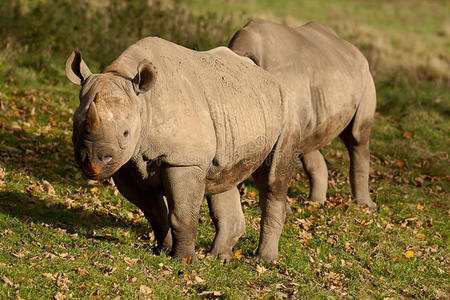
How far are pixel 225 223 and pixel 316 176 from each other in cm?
346

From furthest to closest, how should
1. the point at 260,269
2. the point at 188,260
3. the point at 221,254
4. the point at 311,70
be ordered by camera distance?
the point at 311,70
the point at 221,254
the point at 260,269
the point at 188,260

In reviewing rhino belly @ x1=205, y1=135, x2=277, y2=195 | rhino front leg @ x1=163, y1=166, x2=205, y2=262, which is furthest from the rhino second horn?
rhino belly @ x1=205, y1=135, x2=277, y2=195

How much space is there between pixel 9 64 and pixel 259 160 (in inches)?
355

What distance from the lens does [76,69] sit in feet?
22.0

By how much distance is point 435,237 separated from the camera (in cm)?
1065

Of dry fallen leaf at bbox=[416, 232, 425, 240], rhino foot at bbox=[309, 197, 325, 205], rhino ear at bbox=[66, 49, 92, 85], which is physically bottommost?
dry fallen leaf at bbox=[416, 232, 425, 240]

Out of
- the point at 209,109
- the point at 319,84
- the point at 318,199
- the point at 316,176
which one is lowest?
the point at 318,199

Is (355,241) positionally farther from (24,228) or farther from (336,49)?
(24,228)

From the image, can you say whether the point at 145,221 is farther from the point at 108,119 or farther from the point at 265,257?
the point at 108,119

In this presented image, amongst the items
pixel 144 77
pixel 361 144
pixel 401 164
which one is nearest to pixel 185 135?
pixel 144 77

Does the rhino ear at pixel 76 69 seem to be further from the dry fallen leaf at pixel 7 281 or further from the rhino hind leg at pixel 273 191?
the rhino hind leg at pixel 273 191

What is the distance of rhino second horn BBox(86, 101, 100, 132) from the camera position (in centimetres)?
595

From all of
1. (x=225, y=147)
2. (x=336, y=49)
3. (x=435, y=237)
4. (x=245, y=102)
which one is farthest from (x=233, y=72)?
(x=435, y=237)

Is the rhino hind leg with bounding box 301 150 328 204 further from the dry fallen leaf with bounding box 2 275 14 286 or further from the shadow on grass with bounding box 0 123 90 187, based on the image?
the dry fallen leaf with bounding box 2 275 14 286
